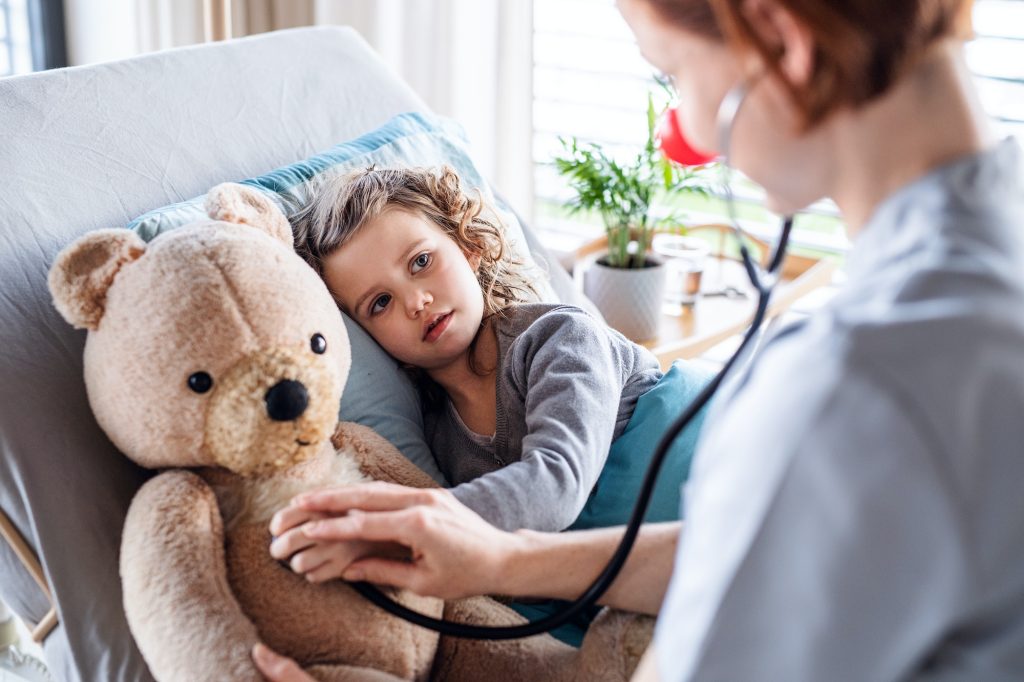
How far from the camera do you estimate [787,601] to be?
61 cm

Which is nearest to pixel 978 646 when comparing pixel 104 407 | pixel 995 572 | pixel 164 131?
pixel 995 572

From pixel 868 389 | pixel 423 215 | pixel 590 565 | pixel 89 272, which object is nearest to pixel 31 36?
pixel 423 215

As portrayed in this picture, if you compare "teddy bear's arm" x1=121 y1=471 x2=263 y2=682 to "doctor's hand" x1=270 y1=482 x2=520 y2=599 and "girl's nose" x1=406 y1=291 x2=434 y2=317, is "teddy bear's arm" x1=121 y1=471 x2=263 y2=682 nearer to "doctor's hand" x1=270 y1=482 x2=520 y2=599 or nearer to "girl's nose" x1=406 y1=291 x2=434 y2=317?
"doctor's hand" x1=270 y1=482 x2=520 y2=599

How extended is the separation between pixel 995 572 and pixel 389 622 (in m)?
0.54

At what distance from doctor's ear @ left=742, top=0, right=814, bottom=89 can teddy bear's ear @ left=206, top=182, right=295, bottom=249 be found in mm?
591

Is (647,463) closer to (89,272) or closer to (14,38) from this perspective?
(89,272)

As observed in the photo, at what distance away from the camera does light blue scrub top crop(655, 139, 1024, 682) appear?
0.59 metres

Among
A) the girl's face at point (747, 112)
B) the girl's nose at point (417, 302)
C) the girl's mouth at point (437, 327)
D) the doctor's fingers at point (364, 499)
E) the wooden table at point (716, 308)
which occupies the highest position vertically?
the girl's face at point (747, 112)

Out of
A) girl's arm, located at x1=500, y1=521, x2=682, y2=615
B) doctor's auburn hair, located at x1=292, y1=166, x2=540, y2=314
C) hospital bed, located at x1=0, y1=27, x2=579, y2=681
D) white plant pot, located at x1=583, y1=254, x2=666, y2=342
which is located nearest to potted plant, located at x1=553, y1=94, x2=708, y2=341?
white plant pot, located at x1=583, y1=254, x2=666, y2=342

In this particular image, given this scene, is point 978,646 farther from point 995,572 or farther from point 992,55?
point 992,55

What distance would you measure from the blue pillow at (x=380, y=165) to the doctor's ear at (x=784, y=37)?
672 mm

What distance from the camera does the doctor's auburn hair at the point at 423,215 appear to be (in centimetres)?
122

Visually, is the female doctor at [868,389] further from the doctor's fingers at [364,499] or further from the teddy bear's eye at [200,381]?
the teddy bear's eye at [200,381]

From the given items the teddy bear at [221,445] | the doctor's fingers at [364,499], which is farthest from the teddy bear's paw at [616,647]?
the doctor's fingers at [364,499]
